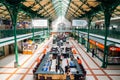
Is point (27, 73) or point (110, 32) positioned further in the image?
point (110, 32)

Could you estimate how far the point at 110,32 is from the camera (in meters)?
19.2

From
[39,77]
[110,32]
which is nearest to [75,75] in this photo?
[39,77]

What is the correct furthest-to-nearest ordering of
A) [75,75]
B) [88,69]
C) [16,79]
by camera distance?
[88,69] < [16,79] < [75,75]

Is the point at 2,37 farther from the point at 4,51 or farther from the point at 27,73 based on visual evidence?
the point at 4,51

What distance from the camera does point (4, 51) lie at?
2584 cm

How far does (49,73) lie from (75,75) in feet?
7.61

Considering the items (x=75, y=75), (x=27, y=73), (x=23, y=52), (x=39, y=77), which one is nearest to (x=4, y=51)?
(x=23, y=52)

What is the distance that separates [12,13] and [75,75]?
10099 millimetres

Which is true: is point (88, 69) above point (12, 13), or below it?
below

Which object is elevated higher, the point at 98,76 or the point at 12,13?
the point at 12,13

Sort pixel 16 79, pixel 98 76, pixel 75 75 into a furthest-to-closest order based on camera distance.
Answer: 1. pixel 98 76
2. pixel 16 79
3. pixel 75 75

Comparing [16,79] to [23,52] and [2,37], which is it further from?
[23,52]

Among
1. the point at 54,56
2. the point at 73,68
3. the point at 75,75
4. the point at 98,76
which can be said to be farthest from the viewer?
the point at 54,56

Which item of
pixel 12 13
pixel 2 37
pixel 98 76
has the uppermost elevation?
pixel 12 13
